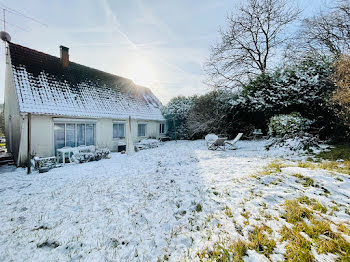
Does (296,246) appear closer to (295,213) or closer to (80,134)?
(295,213)

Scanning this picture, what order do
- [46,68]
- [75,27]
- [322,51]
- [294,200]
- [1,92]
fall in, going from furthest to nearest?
[1,92]
[322,51]
[46,68]
[75,27]
[294,200]

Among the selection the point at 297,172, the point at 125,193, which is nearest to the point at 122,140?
the point at 125,193

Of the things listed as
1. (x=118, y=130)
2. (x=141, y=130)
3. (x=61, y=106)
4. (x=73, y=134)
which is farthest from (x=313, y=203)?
(x=141, y=130)

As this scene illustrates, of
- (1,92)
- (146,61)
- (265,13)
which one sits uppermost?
(265,13)

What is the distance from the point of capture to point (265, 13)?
45.9ft

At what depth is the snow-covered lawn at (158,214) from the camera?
240 centimetres

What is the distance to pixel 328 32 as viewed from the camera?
11836 millimetres

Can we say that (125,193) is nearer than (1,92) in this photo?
Yes

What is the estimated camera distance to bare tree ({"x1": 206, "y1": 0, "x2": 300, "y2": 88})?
543 inches

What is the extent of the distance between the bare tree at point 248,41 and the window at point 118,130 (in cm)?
952

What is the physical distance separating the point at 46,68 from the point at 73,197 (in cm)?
1035

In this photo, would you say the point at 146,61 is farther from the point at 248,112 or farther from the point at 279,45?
the point at 279,45

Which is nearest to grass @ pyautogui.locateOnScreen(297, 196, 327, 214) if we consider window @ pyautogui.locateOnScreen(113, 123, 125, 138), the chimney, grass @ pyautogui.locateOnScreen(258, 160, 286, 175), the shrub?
grass @ pyautogui.locateOnScreen(258, 160, 286, 175)

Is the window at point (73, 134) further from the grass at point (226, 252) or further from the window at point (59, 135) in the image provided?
the grass at point (226, 252)
